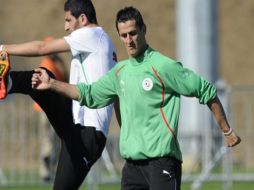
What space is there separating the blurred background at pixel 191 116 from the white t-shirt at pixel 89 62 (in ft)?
23.6

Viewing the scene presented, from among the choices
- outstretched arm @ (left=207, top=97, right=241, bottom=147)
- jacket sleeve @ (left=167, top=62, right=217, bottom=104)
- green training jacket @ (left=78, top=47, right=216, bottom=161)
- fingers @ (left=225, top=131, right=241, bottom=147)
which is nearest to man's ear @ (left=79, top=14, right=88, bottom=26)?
green training jacket @ (left=78, top=47, right=216, bottom=161)

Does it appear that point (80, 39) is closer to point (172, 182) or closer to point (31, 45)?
point (31, 45)

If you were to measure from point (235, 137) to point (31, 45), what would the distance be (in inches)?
88.2

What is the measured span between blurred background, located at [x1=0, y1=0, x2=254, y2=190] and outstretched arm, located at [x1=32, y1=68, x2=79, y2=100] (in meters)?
8.48

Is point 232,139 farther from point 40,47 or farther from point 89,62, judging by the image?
point 40,47

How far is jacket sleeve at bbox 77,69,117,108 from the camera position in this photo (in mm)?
9641

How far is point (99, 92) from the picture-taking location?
9.71 metres

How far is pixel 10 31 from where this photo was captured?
41656 mm

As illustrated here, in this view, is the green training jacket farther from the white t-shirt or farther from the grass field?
the grass field

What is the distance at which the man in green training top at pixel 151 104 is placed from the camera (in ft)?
30.5

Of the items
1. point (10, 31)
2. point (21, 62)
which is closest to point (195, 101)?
point (21, 62)

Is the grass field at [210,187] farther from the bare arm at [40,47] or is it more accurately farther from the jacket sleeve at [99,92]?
the jacket sleeve at [99,92]

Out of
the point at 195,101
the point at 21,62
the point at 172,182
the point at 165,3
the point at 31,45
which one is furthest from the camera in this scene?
the point at 165,3

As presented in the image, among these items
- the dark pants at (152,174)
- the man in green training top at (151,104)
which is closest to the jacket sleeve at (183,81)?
the man in green training top at (151,104)
